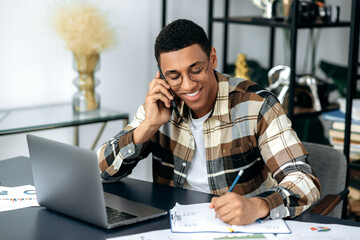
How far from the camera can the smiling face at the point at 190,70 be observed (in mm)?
1666

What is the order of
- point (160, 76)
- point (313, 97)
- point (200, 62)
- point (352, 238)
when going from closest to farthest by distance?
point (352, 238) → point (200, 62) → point (160, 76) → point (313, 97)

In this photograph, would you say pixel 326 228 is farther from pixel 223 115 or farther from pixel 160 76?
pixel 160 76

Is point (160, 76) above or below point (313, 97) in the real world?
above

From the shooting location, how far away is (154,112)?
1764 millimetres

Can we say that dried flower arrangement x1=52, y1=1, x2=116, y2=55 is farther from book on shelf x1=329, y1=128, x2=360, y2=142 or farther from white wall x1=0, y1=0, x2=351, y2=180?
book on shelf x1=329, y1=128, x2=360, y2=142

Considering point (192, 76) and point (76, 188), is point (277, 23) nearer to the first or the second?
point (192, 76)

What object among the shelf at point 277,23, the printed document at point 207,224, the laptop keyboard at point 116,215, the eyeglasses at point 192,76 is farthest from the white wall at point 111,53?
the printed document at point 207,224

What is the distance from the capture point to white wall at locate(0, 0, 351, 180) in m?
2.71

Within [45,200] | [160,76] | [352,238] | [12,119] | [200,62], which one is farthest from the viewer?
[12,119]

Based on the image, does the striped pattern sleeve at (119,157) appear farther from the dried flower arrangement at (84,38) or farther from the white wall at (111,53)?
the white wall at (111,53)

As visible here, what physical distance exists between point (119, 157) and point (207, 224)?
1.80 feet

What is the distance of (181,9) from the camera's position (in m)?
3.40

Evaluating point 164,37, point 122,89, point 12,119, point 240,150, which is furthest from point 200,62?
point 122,89

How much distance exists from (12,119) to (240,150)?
50.2 inches
